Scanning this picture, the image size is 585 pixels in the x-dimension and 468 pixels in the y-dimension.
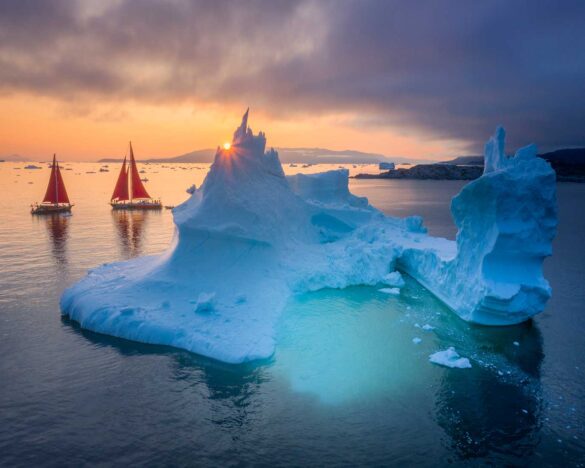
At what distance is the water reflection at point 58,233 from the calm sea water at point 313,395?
1007cm

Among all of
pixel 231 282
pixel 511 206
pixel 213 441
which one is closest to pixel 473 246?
pixel 511 206

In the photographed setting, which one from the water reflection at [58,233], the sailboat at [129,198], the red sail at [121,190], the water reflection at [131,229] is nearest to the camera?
the water reflection at [58,233]

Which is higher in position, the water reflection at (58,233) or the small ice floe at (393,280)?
the water reflection at (58,233)

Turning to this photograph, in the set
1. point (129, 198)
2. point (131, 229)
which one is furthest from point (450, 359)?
point (129, 198)

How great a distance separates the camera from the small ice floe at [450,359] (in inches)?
502

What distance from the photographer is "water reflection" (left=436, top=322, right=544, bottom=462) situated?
930 cm

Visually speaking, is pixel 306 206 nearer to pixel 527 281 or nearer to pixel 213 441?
pixel 527 281

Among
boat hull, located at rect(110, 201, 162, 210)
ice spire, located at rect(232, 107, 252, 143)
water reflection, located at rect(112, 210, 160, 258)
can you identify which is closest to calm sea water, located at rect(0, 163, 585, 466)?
ice spire, located at rect(232, 107, 252, 143)

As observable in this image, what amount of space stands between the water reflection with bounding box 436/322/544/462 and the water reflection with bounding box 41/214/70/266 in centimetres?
2479

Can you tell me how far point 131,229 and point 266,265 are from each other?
25937mm

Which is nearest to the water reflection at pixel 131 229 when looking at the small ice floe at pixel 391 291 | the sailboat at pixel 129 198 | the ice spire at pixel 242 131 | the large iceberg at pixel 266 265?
the sailboat at pixel 129 198

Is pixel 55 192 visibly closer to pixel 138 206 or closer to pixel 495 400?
pixel 138 206

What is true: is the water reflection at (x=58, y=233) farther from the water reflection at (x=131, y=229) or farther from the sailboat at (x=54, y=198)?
the water reflection at (x=131, y=229)

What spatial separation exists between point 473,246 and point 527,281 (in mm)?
2503
